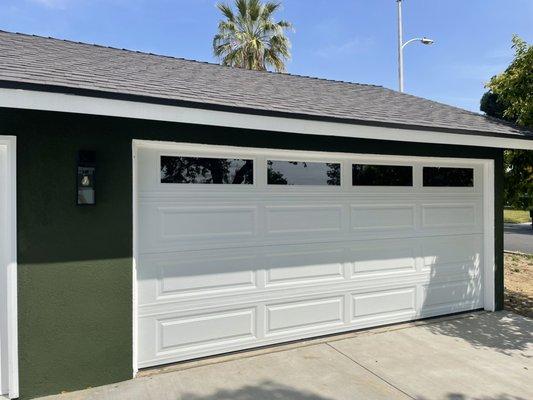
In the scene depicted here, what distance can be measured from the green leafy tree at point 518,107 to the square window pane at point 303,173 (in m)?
3.43

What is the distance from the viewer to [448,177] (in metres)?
5.71

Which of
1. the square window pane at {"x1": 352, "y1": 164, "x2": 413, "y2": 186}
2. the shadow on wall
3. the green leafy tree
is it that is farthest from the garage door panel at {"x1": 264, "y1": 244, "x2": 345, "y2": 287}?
the green leafy tree

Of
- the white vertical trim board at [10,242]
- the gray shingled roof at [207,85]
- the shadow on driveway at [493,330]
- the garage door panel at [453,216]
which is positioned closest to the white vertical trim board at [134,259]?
the gray shingled roof at [207,85]

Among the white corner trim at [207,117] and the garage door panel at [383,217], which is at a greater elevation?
the white corner trim at [207,117]

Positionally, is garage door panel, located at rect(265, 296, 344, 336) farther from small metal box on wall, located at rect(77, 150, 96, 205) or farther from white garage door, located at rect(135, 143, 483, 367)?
small metal box on wall, located at rect(77, 150, 96, 205)

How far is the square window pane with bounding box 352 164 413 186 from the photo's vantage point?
5.07 metres

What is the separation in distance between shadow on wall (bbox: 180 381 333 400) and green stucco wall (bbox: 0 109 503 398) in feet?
3.03

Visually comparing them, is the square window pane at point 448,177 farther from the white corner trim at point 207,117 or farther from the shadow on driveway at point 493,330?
the shadow on driveway at point 493,330

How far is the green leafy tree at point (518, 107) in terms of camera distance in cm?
Answer: 592


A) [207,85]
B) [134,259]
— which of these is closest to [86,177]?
[134,259]

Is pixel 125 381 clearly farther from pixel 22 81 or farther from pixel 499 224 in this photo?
pixel 499 224

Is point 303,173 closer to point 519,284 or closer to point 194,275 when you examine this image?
point 194,275

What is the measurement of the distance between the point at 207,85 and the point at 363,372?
11.9 ft

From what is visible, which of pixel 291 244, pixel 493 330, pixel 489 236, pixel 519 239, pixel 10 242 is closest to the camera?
pixel 10 242
